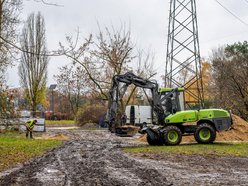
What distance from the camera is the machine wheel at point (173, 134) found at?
20.2m

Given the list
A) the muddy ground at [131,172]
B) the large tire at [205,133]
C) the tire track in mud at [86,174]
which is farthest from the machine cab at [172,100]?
the tire track in mud at [86,174]

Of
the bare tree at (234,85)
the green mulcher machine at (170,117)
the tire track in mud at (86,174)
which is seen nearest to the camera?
the tire track in mud at (86,174)

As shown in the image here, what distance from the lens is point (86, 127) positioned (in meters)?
45.5

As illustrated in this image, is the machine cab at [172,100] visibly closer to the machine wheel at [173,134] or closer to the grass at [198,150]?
the machine wheel at [173,134]

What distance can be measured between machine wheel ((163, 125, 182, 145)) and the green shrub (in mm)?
26377

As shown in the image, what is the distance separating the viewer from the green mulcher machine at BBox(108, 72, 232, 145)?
20.4 m

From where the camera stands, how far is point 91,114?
4659 cm

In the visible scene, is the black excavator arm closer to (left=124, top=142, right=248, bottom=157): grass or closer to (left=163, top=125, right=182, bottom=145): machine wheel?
(left=163, top=125, right=182, bottom=145): machine wheel

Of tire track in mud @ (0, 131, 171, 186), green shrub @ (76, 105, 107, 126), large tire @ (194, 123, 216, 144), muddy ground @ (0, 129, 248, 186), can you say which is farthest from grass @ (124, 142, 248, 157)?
green shrub @ (76, 105, 107, 126)

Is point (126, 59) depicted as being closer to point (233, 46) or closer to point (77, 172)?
point (233, 46)

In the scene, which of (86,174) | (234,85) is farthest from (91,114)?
(86,174)

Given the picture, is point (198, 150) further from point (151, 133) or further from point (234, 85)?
point (234, 85)

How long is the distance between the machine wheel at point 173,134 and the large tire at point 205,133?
97 centimetres

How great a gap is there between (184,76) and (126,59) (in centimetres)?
2403
